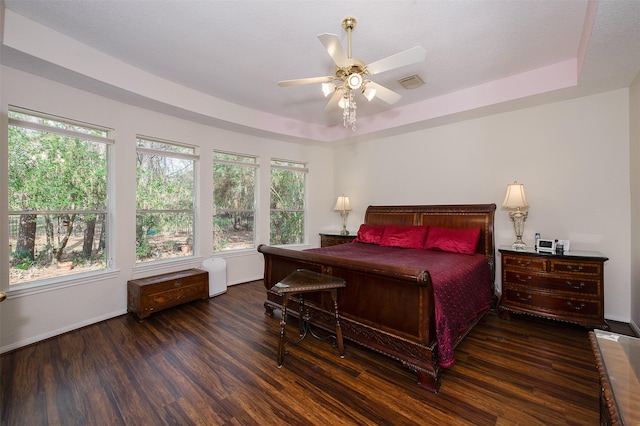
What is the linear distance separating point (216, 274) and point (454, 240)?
3.45 meters

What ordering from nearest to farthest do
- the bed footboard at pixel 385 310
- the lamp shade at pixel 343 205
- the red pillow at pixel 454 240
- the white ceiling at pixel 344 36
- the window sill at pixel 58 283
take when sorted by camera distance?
the bed footboard at pixel 385 310 < the white ceiling at pixel 344 36 < the window sill at pixel 58 283 < the red pillow at pixel 454 240 < the lamp shade at pixel 343 205

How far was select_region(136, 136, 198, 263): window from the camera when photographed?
3.61m

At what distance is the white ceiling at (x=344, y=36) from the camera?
211 cm

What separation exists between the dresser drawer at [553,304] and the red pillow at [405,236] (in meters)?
1.17

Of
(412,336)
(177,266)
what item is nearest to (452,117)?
(412,336)

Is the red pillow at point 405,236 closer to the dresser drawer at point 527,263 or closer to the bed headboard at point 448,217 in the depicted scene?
the bed headboard at point 448,217

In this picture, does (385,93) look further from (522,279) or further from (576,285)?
(576,285)

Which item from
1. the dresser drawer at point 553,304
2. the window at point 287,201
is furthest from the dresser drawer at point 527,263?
the window at point 287,201

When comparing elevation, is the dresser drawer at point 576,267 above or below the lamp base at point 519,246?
below

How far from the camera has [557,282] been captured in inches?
111

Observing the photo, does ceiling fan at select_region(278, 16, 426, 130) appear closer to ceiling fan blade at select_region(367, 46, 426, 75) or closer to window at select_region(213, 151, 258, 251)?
ceiling fan blade at select_region(367, 46, 426, 75)

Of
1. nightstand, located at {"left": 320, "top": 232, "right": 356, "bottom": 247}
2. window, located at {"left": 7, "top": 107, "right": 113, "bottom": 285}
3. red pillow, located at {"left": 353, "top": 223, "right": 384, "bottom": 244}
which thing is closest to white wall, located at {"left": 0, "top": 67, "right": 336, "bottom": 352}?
window, located at {"left": 7, "top": 107, "right": 113, "bottom": 285}

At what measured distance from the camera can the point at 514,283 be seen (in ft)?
10.0

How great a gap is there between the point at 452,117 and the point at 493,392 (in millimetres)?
3386
